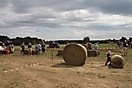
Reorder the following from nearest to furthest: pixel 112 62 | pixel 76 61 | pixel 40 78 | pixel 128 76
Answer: pixel 40 78
pixel 128 76
pixel 112 62
pixel 76 61

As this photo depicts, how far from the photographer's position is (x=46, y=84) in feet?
26.8

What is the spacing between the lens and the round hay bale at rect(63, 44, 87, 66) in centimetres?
1364

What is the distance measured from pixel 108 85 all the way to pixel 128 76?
236 centimetres

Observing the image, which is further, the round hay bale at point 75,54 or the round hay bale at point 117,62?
the round hay bale at point 75,54

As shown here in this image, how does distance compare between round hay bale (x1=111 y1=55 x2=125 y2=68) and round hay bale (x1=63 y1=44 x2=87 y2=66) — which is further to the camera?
round hay bale (x1=63 y1=44 x2=87 y2=66)

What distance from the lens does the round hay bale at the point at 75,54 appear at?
13.6 m

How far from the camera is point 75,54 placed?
13.8 meters

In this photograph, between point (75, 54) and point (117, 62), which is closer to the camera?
point (117, 62)

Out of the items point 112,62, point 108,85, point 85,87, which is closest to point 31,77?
point 85,87

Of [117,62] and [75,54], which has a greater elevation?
[75,54]

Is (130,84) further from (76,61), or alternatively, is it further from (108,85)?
(76,61)

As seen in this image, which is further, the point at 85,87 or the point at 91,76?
the point at 91,76

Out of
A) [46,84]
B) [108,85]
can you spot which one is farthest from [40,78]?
[108,85]

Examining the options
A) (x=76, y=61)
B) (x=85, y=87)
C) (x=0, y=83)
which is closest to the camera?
(x=85, y=87)
